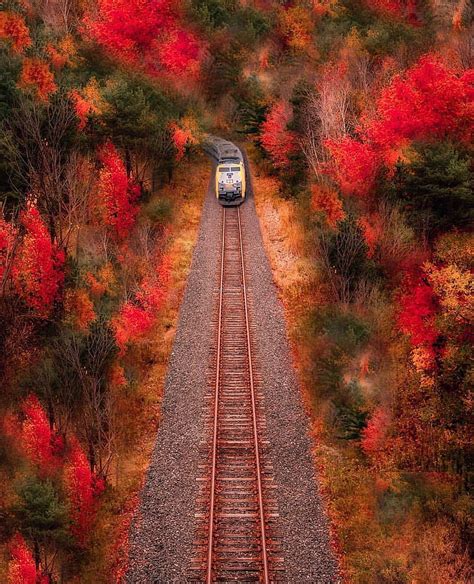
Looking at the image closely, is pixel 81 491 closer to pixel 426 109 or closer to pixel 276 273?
pixel 276 273

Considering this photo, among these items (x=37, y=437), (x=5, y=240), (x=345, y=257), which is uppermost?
(x=5, y=240)

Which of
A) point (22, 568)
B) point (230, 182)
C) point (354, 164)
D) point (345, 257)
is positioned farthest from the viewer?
point (230, 182)

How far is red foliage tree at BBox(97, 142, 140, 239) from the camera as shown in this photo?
29.8 meters

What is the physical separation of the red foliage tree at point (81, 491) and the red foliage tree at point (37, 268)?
741cm

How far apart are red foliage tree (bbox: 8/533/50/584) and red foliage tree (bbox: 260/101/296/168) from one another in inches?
1057

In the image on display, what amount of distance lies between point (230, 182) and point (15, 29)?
15903 mm

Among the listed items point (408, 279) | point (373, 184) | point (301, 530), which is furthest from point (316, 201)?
point (301, 530)

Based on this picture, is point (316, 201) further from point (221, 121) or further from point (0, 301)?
point (221, 121)

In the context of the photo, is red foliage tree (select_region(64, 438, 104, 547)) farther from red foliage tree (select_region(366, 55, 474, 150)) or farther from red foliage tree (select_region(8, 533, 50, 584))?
red foliage tree (select_region(366, 55, 474, 150))

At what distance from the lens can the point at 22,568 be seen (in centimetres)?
1477

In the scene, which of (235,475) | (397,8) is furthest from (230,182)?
(397,8)

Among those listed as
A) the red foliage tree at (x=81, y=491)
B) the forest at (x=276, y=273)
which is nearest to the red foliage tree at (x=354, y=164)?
the forest at (x=276, y=273)

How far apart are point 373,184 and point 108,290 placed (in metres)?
13.8

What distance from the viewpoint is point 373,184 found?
27.2m
